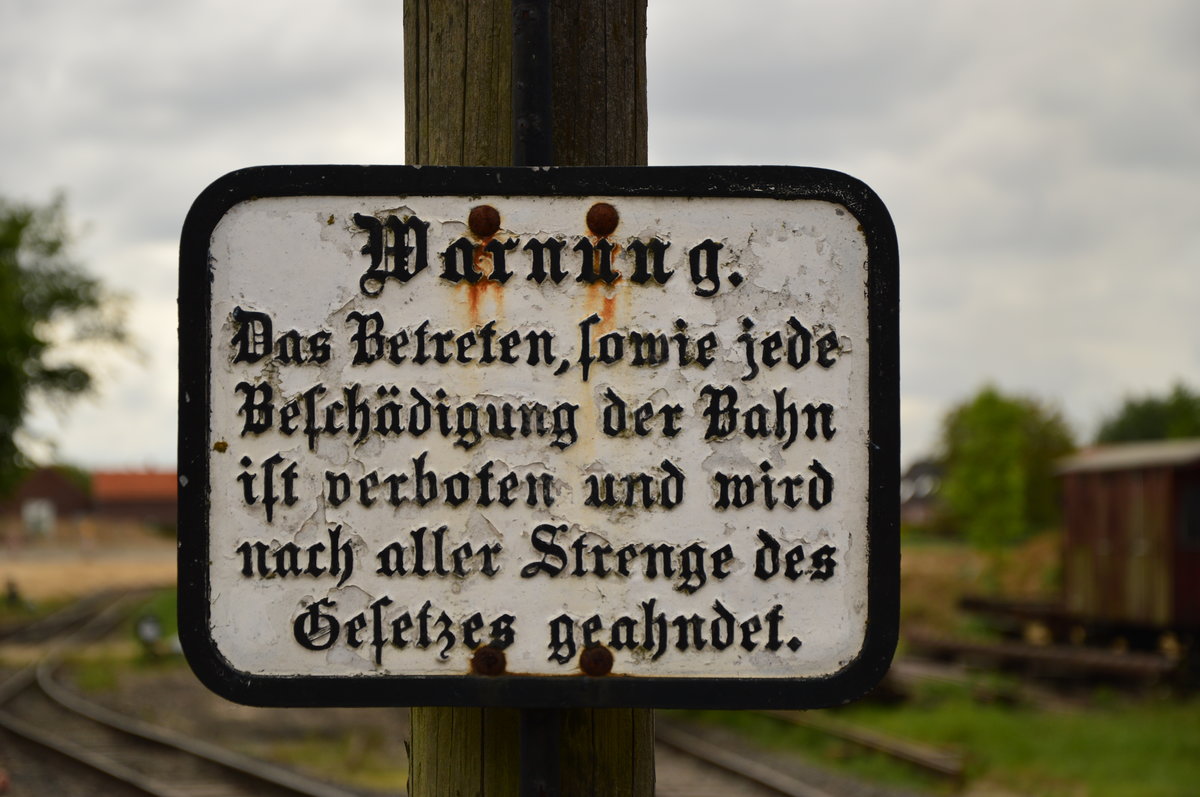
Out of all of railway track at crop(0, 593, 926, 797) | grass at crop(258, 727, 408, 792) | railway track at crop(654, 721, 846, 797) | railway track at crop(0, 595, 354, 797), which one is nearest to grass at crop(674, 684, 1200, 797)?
railway track at crop(654, 721, 846, 797)

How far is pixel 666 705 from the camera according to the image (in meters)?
1.96

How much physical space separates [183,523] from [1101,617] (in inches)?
919

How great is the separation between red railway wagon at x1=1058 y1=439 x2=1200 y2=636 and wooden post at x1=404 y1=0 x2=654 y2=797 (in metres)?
20.2

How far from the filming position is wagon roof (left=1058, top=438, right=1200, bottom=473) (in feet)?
65.6

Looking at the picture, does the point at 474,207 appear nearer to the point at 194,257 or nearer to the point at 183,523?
the point at 194,257

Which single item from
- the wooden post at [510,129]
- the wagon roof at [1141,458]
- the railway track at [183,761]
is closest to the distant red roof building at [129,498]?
the railway track at [183,761]

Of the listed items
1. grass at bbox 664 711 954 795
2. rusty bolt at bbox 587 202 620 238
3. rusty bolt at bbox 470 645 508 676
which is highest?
rusty bolt at bbox 587 202 620 238

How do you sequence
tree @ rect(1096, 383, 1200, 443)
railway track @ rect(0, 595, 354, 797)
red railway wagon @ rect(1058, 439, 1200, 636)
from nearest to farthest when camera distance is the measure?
railway track @ rect(0, 595, 354, 797)
red railway wagon @ rect(1058, 439, 1200, 636)
tree @ rect(1096, 383, 1200, 443)

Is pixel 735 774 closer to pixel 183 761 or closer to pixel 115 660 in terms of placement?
pixel 183 761

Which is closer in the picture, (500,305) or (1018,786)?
(500,305)

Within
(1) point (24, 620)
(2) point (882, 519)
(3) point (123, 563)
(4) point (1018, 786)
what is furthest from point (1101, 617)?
(3) point (123, 563)

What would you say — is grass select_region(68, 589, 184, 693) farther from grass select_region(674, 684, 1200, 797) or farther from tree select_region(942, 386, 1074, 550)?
tree select_region(942, 386, 1074, 550)

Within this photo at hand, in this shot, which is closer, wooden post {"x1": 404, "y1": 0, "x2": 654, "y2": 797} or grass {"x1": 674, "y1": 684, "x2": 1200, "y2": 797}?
wooden post {"x1": 404, "y1": 0, "x2": 654, "y2": 797}

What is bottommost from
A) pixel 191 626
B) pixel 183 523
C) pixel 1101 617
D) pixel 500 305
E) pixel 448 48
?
pixel 1101 617
